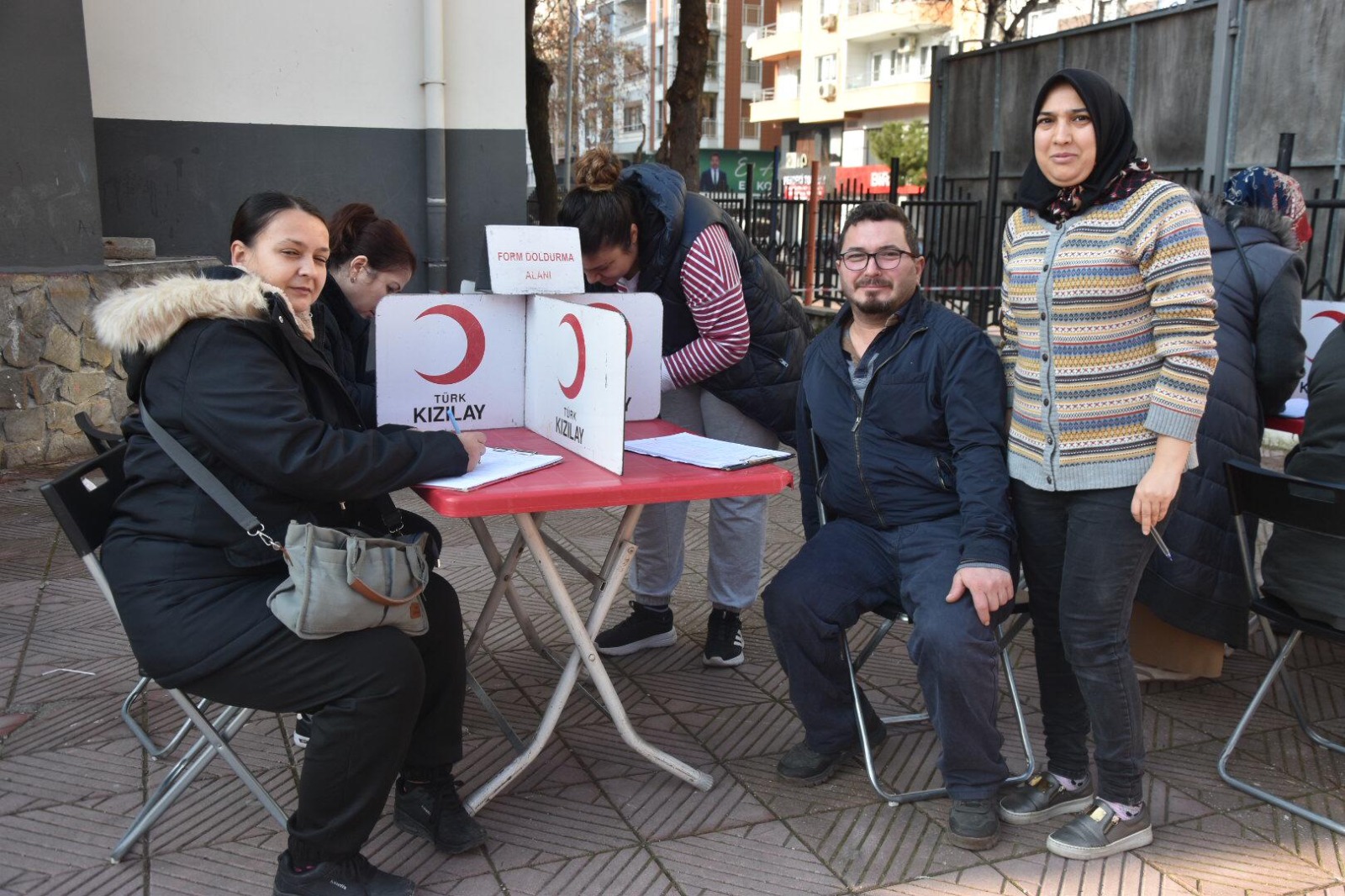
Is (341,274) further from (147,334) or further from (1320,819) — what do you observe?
(1320,819)

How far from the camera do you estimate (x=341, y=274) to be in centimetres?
357

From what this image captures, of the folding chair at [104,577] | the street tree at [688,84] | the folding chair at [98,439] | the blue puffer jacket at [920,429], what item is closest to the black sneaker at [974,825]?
the blue puffer jacket at [920,429]

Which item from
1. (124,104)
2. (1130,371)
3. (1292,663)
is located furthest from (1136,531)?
(124,104)

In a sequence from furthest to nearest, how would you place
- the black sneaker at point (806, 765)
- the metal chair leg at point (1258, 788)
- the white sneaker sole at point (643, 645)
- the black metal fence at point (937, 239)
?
the black metal fence at point (937, 239)
the white sneaker sole at point (643, 645)
the black sneaker at point (806, 765)
the metal chair leg at point (1258, 788)

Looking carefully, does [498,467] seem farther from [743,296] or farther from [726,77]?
[726,77]

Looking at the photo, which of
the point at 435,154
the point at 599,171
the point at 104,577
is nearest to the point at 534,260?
the point at 599,171

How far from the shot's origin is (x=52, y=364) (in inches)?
267

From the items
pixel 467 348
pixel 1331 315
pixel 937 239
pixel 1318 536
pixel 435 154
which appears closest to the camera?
pixel 1318 536

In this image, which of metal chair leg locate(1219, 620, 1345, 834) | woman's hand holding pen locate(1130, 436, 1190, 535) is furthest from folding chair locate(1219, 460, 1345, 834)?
woman's hand holding pen locate(1130, 436, 1190, 535)

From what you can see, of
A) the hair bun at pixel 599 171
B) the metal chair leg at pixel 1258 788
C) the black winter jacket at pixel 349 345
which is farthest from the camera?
the hair bun at pixel 599 171

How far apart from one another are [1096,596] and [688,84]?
1073 centimetres

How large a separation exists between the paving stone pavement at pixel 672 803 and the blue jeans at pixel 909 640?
0.21 meters

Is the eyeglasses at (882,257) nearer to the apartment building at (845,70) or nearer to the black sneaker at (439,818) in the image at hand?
the black sneaker at (439,818)

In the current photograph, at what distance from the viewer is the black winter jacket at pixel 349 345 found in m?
3.33
